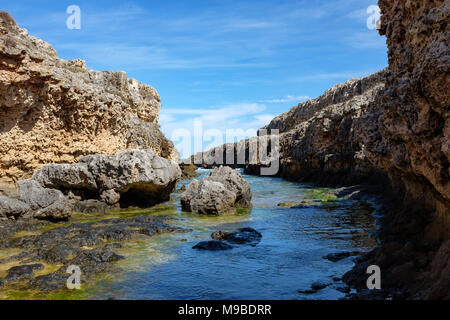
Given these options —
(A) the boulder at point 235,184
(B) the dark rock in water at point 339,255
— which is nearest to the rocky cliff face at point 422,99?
(B) the dark rock in water at point 339,255

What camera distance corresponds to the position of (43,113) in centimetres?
1786

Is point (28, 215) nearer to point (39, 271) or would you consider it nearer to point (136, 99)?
point (39, 271)

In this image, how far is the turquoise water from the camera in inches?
305

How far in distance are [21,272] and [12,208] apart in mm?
6396

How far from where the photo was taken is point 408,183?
38.9ft

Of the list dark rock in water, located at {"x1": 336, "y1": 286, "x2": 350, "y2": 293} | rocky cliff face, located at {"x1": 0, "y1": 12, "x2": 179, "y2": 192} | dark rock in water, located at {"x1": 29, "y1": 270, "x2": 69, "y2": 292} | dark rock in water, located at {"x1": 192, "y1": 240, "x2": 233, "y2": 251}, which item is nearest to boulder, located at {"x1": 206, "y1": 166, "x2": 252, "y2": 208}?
rocky cliff face, located at {"x1": 0, "y1": 12, "x2": 179, "y2": 192}

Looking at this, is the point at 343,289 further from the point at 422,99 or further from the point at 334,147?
the point at 334,147

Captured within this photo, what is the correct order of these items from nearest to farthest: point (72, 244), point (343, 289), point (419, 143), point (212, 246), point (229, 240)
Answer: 1. point (343, 289)
2. point (419, 143)
3. point (72, 244)
4. point (212, 246)
5. point (229, 240)

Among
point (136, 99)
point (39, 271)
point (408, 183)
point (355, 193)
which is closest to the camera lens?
point (39, 271)

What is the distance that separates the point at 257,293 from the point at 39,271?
537 centimetres

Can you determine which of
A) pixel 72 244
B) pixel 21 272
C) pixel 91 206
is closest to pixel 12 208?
pixel 91 206

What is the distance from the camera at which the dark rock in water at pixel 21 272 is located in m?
8.29
